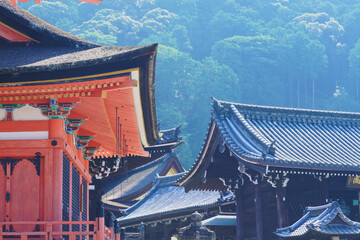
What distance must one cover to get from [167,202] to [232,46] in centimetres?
6451

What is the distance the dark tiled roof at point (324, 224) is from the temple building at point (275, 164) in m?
0.67

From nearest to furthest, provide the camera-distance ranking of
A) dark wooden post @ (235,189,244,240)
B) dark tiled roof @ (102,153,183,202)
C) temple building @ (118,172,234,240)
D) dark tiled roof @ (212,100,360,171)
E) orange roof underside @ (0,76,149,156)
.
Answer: orange roof underside @ (0,76,149,156) < dark tiled roof @ (212,100,360,171) < dark wooden post @ (235,189,244,240) < temple building @ (118,172,234,240) < dark tiled roof @ (102,153,183,202)

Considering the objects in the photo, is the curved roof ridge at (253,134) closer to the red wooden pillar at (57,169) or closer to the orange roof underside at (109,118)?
the orange roof underside at (109,118)

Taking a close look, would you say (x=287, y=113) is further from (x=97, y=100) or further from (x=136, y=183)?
(x=136, y=183)

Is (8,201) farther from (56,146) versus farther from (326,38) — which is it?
(326,38)

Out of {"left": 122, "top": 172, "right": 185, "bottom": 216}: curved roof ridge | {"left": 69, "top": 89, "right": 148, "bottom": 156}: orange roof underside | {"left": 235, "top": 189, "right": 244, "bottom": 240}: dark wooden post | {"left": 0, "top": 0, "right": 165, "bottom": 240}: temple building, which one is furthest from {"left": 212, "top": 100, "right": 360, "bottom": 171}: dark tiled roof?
{"left": 122, "top": 172, "right": 185, "bottom": 216}: curved roof ridge

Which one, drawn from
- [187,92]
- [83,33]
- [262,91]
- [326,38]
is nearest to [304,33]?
[326,38]

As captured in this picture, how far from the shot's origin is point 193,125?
278 ft

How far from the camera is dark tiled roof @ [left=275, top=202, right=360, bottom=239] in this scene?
64.2 ft

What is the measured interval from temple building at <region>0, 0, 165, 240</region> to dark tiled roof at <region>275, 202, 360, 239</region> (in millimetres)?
7212

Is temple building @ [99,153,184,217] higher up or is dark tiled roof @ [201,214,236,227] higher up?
temple building @ [99,153,184,217]

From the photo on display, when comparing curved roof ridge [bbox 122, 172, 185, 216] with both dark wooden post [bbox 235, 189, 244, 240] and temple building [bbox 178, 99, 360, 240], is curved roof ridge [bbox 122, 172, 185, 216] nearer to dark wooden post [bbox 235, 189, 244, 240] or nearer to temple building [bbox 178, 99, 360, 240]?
temple building [bbox 178, 99, 360, 240]

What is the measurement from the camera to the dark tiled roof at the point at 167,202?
30234 millimetres

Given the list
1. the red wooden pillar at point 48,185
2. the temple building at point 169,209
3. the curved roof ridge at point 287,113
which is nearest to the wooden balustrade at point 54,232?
the red wooden pillar at point 48,185
